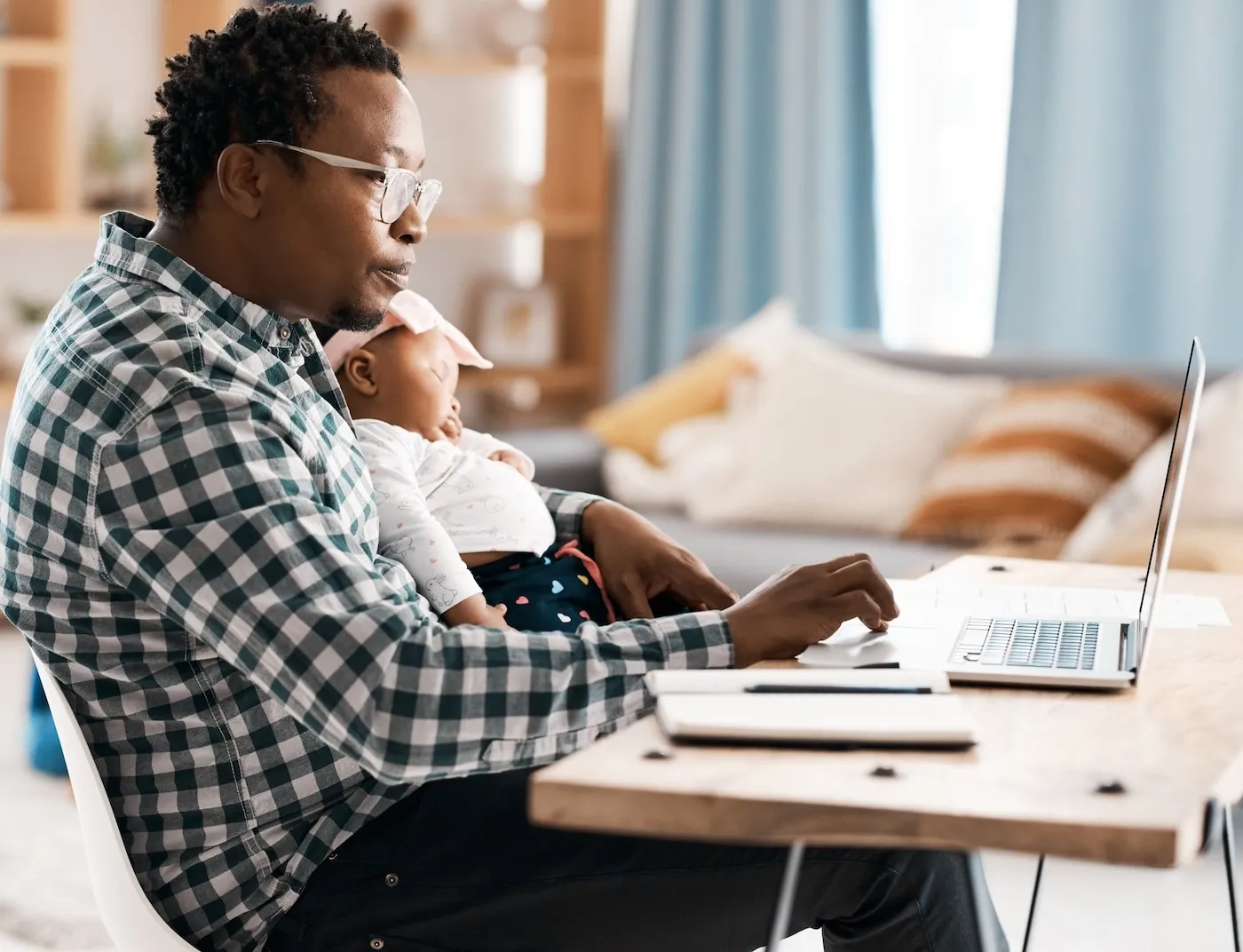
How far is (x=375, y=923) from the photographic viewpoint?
1.31 meters

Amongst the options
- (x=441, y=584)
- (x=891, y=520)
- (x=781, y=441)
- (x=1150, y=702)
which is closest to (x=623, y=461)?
(x=781, y=441)

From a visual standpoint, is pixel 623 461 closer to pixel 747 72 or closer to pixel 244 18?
pixel 747 72

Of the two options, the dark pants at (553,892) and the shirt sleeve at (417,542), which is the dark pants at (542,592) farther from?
the dark pants at (553,892)

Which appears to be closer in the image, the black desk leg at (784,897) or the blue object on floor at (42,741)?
the black desk leg at (784,897)

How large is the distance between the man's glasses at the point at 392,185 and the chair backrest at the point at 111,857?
0.47m

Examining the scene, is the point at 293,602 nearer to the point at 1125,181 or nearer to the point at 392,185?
the point at 392,185

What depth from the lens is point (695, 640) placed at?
1.30 metres

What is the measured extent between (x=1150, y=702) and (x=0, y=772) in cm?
252

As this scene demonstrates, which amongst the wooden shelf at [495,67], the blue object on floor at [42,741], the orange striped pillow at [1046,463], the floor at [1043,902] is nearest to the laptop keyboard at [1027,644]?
the floor at [1043,902]

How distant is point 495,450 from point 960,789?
1017mm

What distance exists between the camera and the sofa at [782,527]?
10.3ft

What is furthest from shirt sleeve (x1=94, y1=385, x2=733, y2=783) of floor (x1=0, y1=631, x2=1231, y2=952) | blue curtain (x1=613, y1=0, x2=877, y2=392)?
blue curtain (x1=613, y1=0, x2=877, y2=392)

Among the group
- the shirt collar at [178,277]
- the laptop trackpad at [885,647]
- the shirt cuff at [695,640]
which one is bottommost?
the laptop trackpad at [885,647]

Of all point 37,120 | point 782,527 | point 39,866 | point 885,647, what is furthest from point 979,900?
point 37,120
